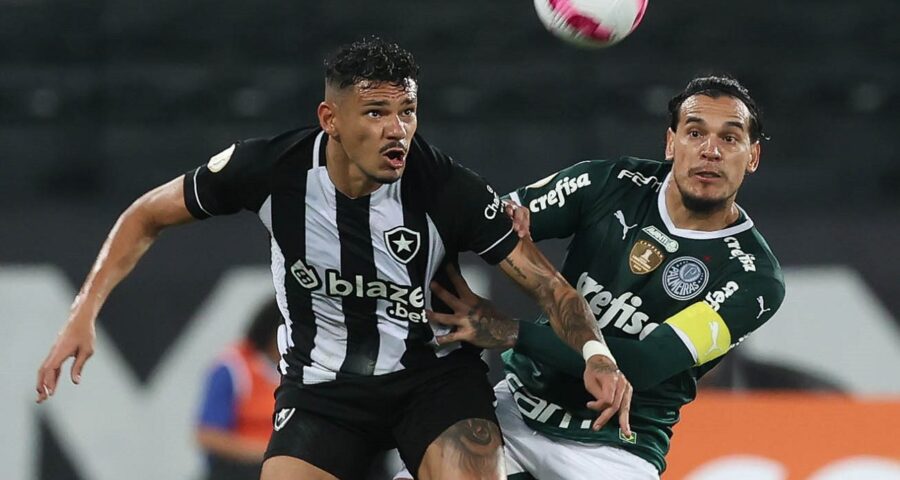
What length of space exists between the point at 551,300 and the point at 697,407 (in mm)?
2915

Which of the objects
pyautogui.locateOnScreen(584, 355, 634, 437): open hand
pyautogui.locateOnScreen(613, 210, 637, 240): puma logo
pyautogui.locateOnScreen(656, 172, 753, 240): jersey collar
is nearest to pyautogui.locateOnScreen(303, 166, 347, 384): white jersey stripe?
pyautogui.locateOnScreen(584, 355, 634, 437): open hand

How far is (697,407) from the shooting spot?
708cm

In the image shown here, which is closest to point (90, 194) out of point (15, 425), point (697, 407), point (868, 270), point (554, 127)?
point (15, 425)

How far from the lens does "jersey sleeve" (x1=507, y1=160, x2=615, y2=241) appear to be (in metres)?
4.78

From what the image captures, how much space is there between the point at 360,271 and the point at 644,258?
3.04ft

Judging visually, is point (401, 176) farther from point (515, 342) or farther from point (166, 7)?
point (166, 7)

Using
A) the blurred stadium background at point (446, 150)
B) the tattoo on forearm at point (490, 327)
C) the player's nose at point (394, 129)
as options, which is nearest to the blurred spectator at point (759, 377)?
the blurred stadium background at point (446, 150)

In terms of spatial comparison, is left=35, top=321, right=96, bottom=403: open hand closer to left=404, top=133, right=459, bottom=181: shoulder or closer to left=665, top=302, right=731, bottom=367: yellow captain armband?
left=404, top=133, right=459, bottom=181: shoulder

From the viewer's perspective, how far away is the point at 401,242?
4.44 meters

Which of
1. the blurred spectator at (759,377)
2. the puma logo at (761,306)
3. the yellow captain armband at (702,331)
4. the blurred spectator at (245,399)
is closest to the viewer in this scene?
the yellow captain armband at (702,331)

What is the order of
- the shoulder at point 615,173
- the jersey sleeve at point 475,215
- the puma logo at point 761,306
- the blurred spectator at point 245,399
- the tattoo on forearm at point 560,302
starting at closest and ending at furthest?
the tattoo on forearm at point 560,302
the jersey sleeve at point 475,215
the puma logo at point 761,306
the shoulder at point 615,173
the blurred spectator at point 245,399

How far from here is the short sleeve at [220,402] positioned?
23.2 feet

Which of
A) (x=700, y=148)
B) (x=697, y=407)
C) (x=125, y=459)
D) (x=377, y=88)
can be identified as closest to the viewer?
(x=377, y=88)

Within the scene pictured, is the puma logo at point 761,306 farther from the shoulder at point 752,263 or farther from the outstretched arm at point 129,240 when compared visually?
the outstretched arm at point 129,240
